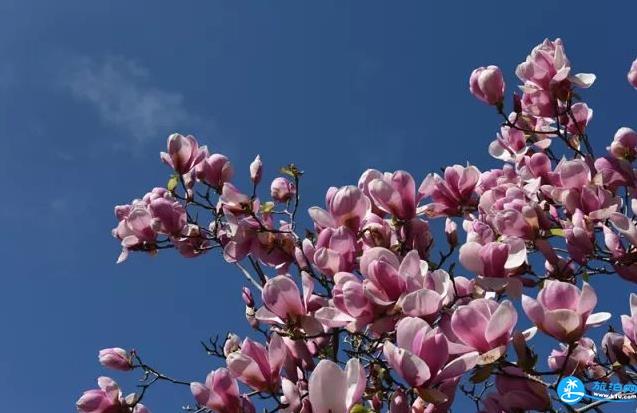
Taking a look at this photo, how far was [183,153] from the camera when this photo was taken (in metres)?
2.66

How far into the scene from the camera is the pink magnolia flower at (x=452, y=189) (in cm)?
234

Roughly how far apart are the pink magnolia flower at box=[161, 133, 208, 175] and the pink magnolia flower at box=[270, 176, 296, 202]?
442mm

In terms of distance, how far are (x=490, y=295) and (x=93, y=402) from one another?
141 cm

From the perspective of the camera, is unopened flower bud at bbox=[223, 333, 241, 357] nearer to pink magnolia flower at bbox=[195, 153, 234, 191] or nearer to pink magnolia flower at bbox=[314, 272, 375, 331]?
pink magnolia flower at bbox=[195, 153, 234, 191]

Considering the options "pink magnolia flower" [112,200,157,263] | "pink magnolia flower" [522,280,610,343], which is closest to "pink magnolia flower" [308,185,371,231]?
"pink magnolia flower" [522,280,610,343]

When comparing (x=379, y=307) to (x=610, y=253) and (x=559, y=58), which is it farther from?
(x=559, y=58)

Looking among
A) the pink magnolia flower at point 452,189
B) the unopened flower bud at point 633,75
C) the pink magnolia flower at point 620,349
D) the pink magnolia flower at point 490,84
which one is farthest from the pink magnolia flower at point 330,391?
the unopened flower bud at point 633,75

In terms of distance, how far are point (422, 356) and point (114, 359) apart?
1.98 metres

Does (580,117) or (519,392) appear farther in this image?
(580,117)

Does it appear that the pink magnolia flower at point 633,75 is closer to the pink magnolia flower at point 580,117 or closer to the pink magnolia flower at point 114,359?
the pink magnolia flower at point 580,117

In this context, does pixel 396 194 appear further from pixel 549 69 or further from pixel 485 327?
pixel 549 69

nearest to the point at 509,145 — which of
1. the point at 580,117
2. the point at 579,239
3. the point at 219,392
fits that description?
the point at 580,117

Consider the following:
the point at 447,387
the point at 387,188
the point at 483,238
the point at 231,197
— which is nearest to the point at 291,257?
the point at 231,197

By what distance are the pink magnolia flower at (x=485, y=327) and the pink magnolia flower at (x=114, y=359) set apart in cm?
196
